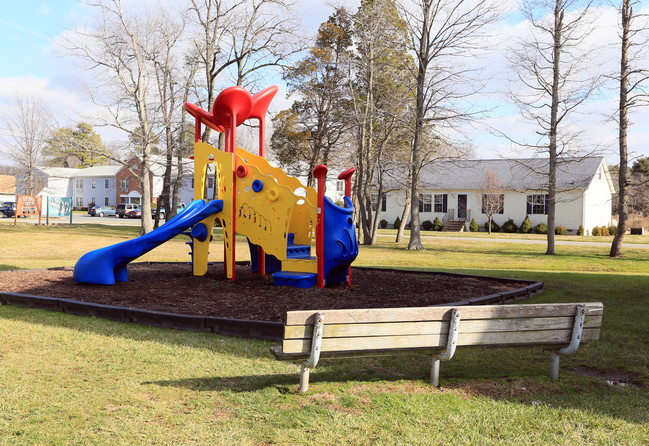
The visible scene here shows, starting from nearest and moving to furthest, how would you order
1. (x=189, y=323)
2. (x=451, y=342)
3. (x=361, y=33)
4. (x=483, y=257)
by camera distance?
(x=451, y=342)
(x=189, y=323)
(x=483, y=257)
(x=361, y=33)

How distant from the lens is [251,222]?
1010cm

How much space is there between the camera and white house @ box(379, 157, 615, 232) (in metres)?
37.4

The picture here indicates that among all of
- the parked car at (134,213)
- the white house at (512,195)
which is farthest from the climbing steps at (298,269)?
the parked car at (134,213)

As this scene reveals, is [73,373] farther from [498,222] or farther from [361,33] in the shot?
[498,222]

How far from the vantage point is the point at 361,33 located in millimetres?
25906

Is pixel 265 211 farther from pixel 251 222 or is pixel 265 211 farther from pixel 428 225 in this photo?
pixel 428 225

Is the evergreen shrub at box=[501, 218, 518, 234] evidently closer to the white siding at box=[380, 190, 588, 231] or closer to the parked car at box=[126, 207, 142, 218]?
the white siding at box=[380, 190, 588, 231]

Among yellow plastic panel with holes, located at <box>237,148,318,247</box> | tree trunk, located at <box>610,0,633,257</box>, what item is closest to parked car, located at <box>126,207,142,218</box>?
tree trunk, located at <box>610,0,633,257</box>

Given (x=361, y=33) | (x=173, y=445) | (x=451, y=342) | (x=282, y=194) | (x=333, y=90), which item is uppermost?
(x=361, y=33)

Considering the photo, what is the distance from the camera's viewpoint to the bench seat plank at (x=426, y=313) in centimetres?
397

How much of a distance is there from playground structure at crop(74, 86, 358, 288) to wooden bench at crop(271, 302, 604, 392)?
16.4ft

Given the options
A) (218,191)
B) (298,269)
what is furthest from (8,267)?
(298,269)

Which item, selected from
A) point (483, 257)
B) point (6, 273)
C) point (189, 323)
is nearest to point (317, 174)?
point (189, 323)

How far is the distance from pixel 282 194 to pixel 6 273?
20.7ft
